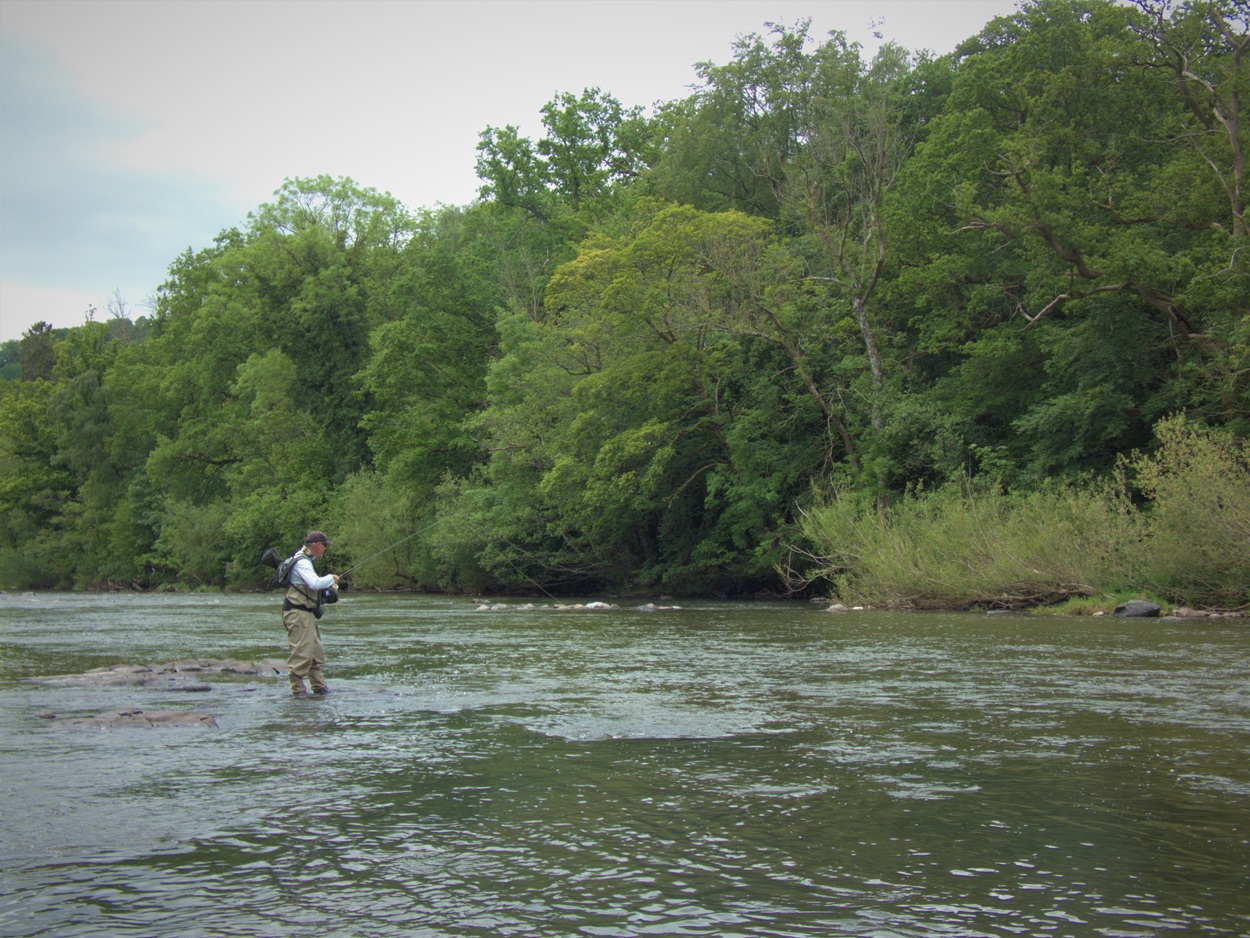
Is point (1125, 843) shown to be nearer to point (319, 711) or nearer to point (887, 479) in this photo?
point (319, 711)

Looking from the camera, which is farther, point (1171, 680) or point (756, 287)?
point (756, 287)

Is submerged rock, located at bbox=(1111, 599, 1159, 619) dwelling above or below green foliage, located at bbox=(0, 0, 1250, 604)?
below

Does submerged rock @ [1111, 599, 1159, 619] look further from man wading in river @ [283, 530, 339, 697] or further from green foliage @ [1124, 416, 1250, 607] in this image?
man wading in river @ [283, 530, 339, 697]

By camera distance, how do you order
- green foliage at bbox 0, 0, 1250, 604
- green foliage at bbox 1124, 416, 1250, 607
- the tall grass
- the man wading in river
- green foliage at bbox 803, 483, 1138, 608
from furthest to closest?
green foliage at bbox 0, 0, 1250, 604 → green foliage at bbox 803, 483, 1138, 608 → the tall grass → green foliage at bbox 1124, 416, 1250, 607 → the man wading in river

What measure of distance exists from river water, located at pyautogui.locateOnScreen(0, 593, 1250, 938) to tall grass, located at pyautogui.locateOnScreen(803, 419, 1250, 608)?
776 cm

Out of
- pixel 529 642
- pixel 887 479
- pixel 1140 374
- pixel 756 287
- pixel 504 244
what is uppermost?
pixel 504 244

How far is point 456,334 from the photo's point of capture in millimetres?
52406

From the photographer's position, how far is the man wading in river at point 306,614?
1238cm

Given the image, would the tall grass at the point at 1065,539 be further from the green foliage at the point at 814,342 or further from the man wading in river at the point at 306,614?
the man wading in river at the point at 306,614

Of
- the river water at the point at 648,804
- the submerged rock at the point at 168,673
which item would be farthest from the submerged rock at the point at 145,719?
the submerged rock at the point at 168,673

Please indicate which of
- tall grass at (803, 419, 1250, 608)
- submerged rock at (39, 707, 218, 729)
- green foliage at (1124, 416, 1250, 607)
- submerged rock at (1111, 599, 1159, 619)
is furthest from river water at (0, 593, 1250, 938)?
submerged rock at (1111, 599, 1159, 619)

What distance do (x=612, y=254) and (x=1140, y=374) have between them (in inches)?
633

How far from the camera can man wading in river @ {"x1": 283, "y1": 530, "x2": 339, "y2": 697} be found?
40.6ft

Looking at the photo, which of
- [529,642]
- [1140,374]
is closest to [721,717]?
[529,642]
